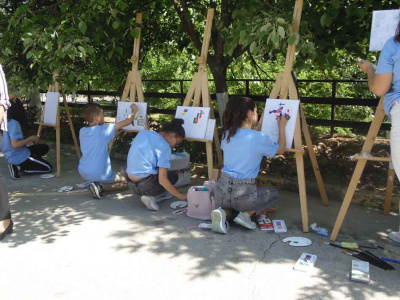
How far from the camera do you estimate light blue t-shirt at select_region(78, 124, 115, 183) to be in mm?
5430

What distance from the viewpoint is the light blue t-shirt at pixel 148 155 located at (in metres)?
4.66

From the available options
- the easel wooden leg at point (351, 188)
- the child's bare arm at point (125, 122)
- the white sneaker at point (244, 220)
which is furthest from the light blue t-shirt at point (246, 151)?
the child's bare arm at point (125, 122)

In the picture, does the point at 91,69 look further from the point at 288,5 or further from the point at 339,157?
the point at 339,157

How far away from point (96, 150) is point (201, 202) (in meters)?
1.84

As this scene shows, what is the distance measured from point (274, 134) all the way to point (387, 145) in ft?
10.4

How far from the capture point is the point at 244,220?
160 inches

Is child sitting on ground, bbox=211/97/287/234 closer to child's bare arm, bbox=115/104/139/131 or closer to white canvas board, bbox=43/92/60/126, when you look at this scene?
child's bare arm, bbox=115/104/139/131

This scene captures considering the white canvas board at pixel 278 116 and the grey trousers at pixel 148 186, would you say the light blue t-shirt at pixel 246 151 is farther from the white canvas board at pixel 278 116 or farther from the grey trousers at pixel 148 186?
the grey trousers at pixel 148 186

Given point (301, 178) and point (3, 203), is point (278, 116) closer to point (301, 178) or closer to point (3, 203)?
point (301, 178)

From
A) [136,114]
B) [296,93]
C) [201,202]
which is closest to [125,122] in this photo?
[136,114]

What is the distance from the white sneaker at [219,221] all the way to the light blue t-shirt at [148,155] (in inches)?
37.9

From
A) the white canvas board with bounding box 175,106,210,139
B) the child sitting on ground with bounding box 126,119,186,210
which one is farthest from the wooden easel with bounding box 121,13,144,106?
the child sitting on ground with bounding box 126,119,186,210

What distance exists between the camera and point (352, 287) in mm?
3023

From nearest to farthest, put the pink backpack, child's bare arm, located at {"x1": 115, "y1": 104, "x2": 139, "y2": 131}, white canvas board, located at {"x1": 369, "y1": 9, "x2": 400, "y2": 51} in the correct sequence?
white canvas board, located at {"x1": 369, "y1": 9, "x2": 400, "y2": 51}, the pink backpack, child's bare arm, located at {"x1": 115, "y1": 104, "x2": 139, "y2": 131}
